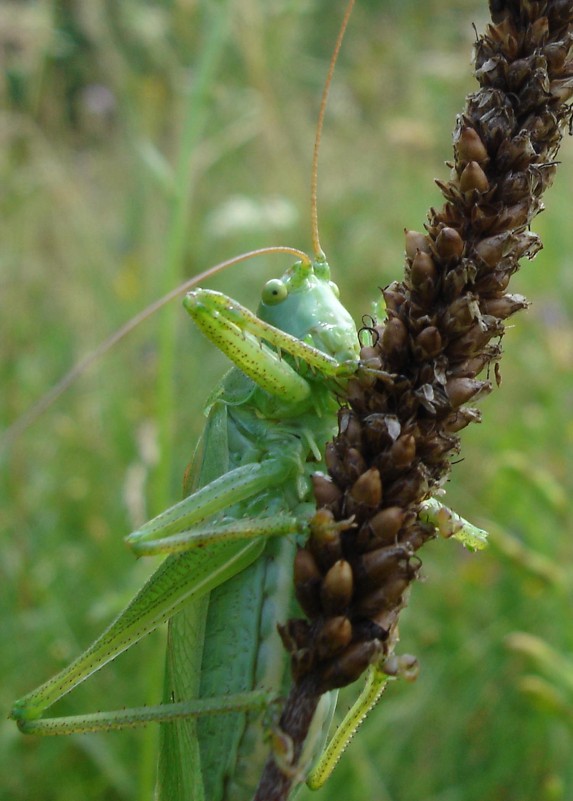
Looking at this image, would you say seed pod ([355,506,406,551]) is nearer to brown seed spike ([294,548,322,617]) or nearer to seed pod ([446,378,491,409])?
brown seed spike ([294,548,322,617])

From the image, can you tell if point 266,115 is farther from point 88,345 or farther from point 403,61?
point 403,61

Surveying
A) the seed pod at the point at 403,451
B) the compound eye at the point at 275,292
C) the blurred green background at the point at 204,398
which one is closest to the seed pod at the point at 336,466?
the seed pod at the point at 403,451

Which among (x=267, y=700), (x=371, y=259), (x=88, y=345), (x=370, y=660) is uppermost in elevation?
(x=371, y=259)

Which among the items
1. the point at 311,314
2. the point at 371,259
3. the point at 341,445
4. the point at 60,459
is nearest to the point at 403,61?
the point at 371,259

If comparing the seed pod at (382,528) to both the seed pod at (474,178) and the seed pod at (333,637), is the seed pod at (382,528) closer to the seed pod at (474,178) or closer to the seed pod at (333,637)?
the seed pod at (333,637)

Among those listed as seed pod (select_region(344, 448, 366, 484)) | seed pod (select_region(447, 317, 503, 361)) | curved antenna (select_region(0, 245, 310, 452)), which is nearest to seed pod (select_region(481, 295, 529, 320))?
seed pod (select_region(447, 317, 503, 361))
